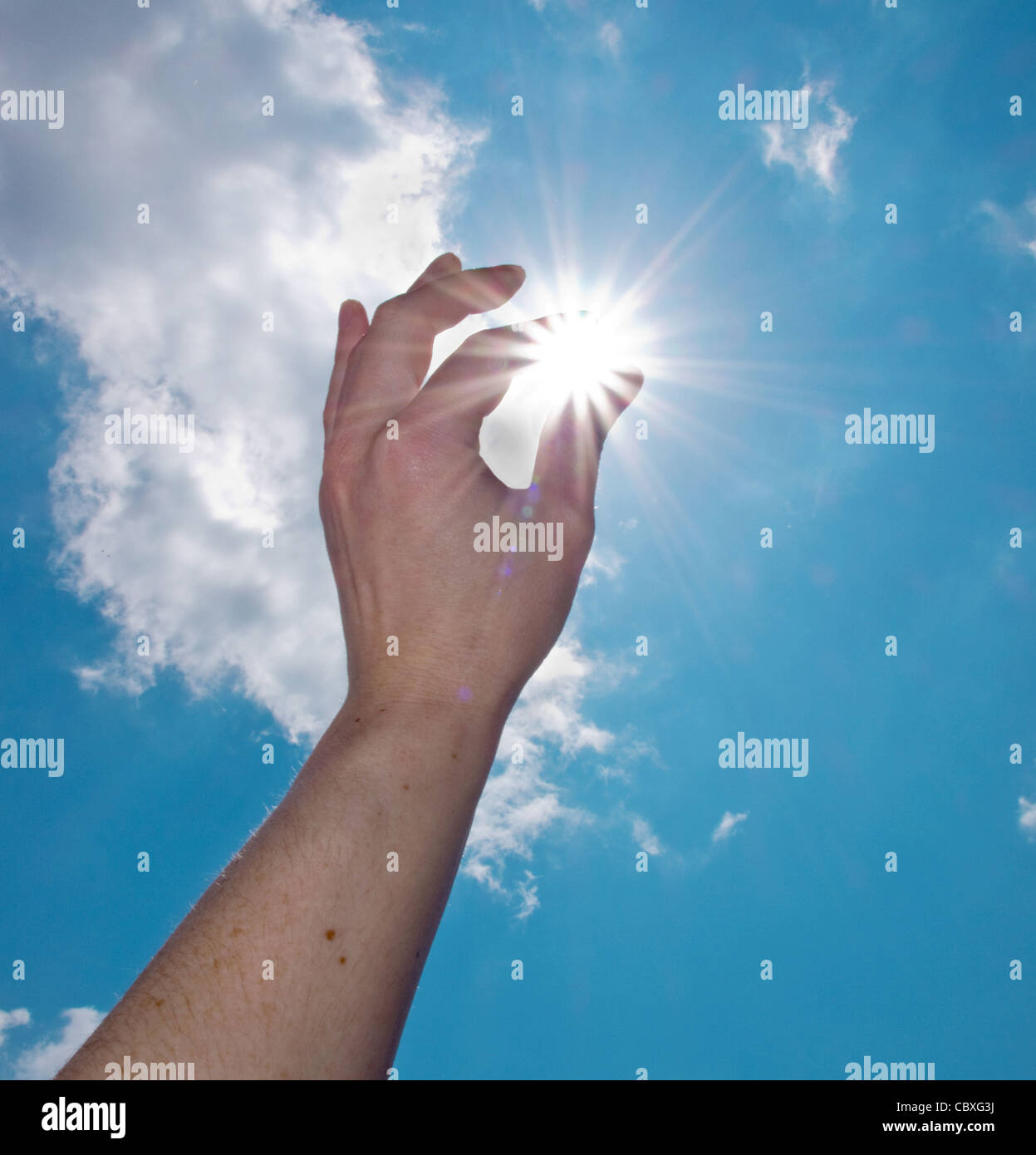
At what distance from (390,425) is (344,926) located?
1379mm

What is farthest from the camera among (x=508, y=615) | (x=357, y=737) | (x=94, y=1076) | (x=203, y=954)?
(x=508, y=615)

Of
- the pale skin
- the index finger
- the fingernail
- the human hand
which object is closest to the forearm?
the pale skin

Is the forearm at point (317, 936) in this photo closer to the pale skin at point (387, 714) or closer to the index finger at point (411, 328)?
the pale skin at point (387, 714)

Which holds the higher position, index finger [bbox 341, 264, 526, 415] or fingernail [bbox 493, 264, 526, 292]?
fingernail [bbox 493, 264, 526, 292]

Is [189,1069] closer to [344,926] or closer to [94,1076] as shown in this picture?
[94,1076]

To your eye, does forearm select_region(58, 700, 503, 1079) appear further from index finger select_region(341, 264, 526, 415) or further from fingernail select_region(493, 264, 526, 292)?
fingernail select_region(493, 264, 526, 292)

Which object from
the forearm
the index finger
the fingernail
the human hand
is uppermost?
the fingernail

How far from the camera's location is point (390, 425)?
7.19ft

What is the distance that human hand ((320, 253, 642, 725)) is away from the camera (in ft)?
6.62

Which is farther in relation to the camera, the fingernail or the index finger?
the fingernail

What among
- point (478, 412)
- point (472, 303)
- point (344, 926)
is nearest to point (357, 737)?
point (344, 926)

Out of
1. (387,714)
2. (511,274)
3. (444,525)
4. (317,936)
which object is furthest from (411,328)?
(317,936)

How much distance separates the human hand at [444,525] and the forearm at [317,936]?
0.30m
